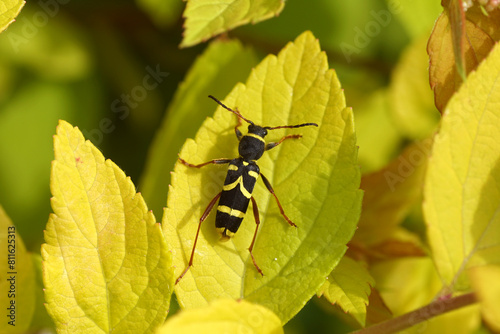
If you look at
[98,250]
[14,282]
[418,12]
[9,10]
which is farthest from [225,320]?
[418,12]

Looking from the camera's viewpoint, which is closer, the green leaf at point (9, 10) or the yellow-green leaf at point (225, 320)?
the yellow-green leaf at point (225, 320)

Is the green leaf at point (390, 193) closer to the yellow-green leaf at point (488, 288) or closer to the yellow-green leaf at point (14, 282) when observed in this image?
the yellow-green leaf at point (488, 288)

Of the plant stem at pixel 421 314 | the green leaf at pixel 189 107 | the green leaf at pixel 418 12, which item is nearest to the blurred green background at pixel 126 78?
the green leaf at pixel 418 12

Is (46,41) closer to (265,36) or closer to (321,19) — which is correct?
(265,36)

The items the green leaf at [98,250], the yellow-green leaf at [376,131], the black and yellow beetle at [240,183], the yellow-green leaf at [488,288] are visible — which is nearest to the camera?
the yellow-green leaf at [488,288]

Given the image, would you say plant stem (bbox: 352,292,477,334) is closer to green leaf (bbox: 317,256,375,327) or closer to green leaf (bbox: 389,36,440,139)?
green leaf (bbox: 317,256,375,327)

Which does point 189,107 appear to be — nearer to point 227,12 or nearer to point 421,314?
point 227,12

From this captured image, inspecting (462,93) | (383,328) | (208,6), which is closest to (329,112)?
(462,93)
